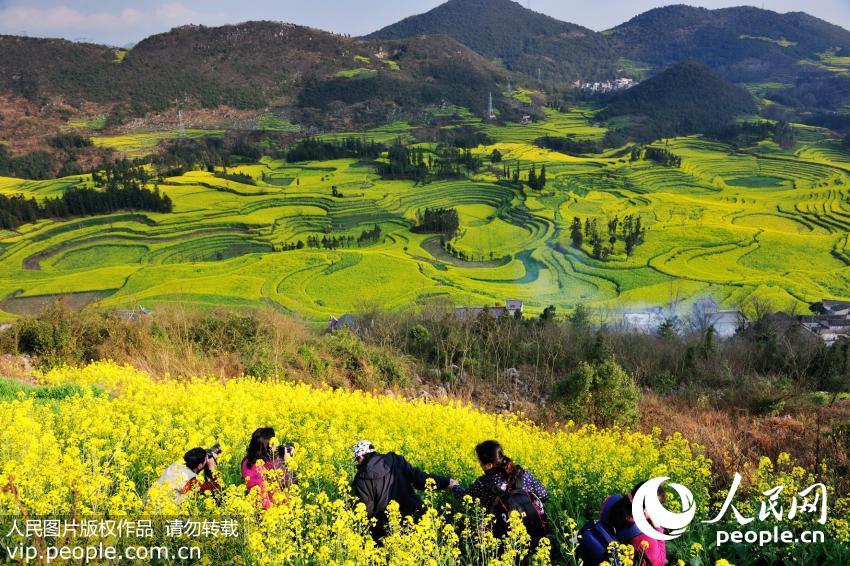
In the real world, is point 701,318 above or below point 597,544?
below

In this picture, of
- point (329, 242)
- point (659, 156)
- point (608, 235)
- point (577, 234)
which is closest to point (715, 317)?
point (608, 235)

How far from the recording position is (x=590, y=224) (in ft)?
143

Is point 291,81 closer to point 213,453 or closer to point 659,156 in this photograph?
point 659,156

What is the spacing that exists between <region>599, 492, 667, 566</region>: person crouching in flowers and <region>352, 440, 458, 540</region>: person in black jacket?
1419 mm

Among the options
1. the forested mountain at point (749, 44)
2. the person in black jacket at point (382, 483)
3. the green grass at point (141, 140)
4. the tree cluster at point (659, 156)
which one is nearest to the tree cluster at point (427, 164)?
the tree cluster at point (659, 156)

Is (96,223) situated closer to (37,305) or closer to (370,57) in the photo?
(37,305)

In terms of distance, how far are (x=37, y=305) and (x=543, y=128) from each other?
7747cm

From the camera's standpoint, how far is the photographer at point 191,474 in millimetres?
4043

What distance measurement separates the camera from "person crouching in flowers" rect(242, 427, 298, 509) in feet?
13.3

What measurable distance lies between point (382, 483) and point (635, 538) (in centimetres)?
177

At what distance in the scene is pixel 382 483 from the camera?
395cm

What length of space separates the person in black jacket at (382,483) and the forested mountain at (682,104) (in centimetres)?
9186

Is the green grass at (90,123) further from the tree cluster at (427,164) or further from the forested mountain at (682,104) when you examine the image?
the forested mountain at (682,104)

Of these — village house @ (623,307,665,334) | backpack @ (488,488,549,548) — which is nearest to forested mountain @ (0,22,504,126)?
village house @ (623,307,665,334)
